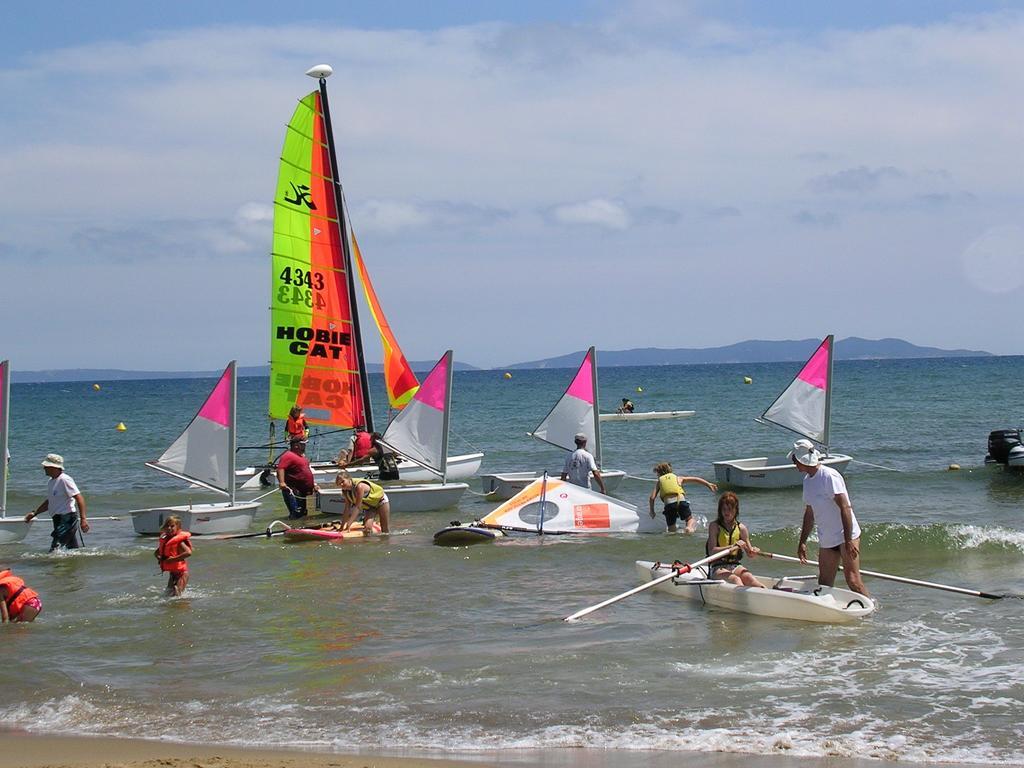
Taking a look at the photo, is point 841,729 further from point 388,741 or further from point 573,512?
point 573,512

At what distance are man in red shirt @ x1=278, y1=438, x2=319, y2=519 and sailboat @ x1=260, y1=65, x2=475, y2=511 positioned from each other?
2972 millimetres

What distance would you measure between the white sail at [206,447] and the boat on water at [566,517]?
3299 millimetres

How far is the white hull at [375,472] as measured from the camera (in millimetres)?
21294

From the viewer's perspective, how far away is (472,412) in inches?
2462

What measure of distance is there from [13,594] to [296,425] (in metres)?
10.7

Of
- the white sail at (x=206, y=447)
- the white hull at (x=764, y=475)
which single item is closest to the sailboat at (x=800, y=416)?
the white hull at (x=764, y=475)

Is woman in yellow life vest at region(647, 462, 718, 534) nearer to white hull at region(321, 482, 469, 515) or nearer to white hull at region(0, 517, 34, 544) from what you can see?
white hull at region(321, 482, 469, 515)

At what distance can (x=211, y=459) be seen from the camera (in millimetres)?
16141

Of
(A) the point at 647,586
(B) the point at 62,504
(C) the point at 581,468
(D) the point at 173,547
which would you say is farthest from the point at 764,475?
(D) the point at 173,547

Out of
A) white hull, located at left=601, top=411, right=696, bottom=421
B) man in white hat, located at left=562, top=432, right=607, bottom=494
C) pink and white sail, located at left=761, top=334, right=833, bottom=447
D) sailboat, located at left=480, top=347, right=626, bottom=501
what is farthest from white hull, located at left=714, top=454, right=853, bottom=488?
white hull, located at left=601, top=411, right=696, bottom=421

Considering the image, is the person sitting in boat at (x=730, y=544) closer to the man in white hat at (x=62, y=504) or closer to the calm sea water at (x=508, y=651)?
the calm sea water at (x=508, y=651)

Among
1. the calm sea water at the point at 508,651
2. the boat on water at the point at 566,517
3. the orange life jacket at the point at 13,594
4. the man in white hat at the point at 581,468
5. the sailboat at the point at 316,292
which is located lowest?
the calm sea water at the point at 508,651

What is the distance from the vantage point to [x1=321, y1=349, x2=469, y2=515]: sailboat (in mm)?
18219

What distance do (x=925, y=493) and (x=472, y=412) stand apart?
42011mm
